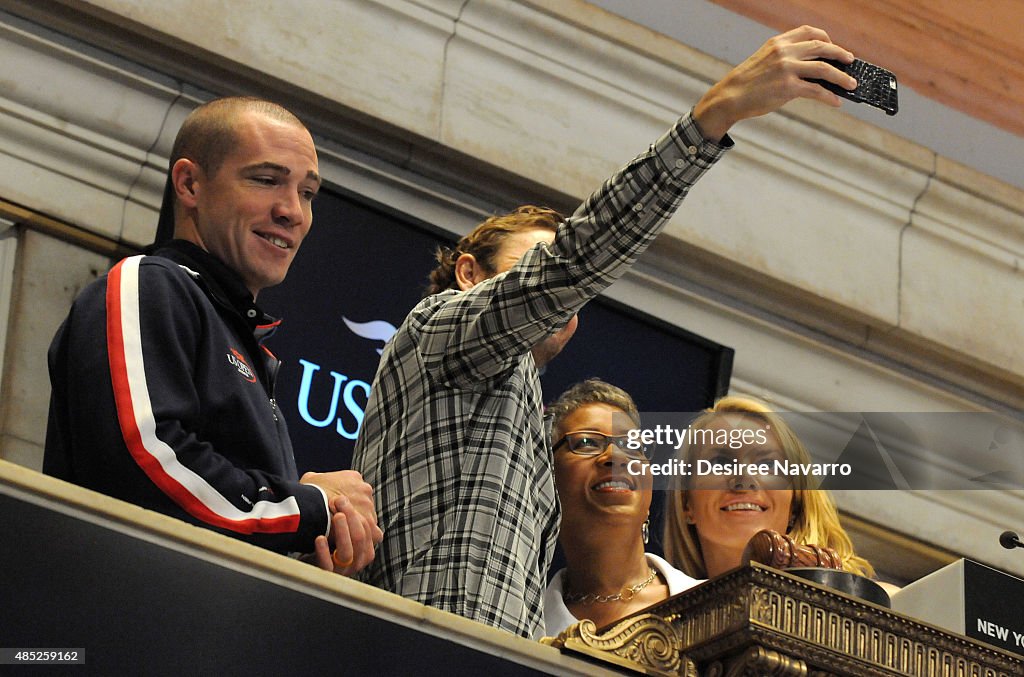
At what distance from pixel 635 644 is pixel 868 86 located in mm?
1051

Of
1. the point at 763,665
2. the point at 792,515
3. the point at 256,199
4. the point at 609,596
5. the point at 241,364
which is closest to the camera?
the point at 763,665

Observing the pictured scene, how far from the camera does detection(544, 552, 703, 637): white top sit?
3.57 meters

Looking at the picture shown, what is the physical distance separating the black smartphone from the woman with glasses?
0.94m

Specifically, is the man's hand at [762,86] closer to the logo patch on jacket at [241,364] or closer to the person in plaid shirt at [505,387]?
the person in plaid shirt at [505,387]

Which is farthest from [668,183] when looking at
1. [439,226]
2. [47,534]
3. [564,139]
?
[564,139]

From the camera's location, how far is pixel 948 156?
20.6ft

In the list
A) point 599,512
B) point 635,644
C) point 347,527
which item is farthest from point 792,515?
point 347,527

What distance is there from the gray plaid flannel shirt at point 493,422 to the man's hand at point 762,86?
39 mm

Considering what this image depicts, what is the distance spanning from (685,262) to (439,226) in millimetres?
918

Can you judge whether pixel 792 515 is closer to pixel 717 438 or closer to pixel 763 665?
pixel 717 438

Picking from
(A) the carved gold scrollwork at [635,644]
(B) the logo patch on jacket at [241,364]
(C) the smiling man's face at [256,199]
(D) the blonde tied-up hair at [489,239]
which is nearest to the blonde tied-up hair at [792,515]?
(D) the blonde tied-up hair at [489,239]

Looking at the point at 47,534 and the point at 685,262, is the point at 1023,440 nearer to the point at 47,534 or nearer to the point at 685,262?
the point at 685,262

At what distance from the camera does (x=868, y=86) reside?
3082mm

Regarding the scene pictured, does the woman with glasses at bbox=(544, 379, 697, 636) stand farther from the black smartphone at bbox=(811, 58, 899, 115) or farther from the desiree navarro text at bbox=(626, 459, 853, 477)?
the black smartphone at bbox=(811, 58, 899, 115)
